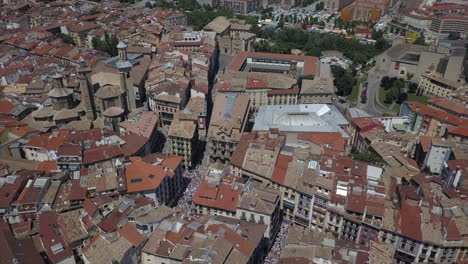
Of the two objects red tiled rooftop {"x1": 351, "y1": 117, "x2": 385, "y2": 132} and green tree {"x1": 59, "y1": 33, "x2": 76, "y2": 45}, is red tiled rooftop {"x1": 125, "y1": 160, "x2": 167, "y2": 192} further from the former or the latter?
green tree {"x1": 59, "y1": 33, "x2": 76, "y2": 45}

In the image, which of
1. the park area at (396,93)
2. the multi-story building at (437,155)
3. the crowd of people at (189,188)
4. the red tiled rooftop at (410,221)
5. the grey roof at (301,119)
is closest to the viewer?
the red tiled rooftop at (410,221)

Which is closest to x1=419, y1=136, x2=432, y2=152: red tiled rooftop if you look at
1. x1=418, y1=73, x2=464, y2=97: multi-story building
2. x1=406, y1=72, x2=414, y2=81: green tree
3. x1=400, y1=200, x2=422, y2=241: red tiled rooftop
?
x1=400, y1=200, x2=422, y2=241: red tiled rooftop

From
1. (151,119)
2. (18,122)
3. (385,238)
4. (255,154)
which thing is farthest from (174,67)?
(385,238)

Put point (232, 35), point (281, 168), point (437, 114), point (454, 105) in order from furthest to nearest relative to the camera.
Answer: point (232, 35), point (454, 105), point (437, 114), point (281, 168)

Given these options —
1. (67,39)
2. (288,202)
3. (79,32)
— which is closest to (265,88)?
(288,202)

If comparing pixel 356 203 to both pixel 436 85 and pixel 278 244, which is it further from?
pixel 436 85

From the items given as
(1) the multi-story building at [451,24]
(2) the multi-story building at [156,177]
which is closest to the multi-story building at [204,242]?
(2) the multi-story building at [156,177]

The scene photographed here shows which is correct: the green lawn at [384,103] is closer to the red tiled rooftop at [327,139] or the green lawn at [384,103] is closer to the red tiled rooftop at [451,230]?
the red tiled rooftop at [327,139]
